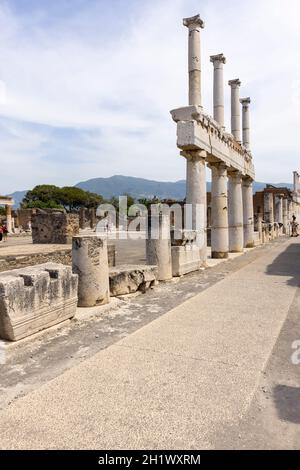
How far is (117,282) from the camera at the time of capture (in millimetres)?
6832

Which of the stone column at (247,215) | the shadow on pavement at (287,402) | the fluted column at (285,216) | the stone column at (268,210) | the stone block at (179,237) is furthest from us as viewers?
the fluted column at (285,216)

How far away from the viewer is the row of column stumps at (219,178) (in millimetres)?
10516

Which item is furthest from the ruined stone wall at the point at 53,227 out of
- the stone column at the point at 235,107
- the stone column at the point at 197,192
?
the stone column at the point at 235,107

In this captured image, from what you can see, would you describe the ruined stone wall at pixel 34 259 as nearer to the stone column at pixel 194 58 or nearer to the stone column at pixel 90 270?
the stone column at pixel 90 270

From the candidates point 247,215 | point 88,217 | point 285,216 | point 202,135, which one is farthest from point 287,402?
point 88,217

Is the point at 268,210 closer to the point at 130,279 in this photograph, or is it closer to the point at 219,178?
the point at 219,178

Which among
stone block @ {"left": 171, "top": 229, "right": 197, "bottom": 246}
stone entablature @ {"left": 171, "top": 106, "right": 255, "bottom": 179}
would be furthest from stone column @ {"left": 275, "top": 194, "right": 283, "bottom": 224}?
stone block @ {"left": 171, "top": 229, "right": 197, "bottom": 246}

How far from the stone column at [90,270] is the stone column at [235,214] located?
1023 centimetres

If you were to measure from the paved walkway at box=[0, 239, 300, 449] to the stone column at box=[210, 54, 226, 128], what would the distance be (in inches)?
382

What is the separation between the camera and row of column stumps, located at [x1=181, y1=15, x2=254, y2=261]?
10.5 meters

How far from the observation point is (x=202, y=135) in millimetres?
10383

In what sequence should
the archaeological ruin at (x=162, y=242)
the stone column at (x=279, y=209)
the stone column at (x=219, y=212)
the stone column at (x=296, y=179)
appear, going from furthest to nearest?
the stone column at (x=296, y=179), the stone column at (x=279, y=209), the stone column at (x=219, y=212), the archaeological ruin at (x=162, y=242)

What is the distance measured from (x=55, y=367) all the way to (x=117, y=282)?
10.6 feet

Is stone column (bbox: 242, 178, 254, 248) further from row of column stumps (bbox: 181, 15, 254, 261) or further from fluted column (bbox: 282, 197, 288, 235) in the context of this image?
fluted column (bbox: 282, 197, 288, 235)
